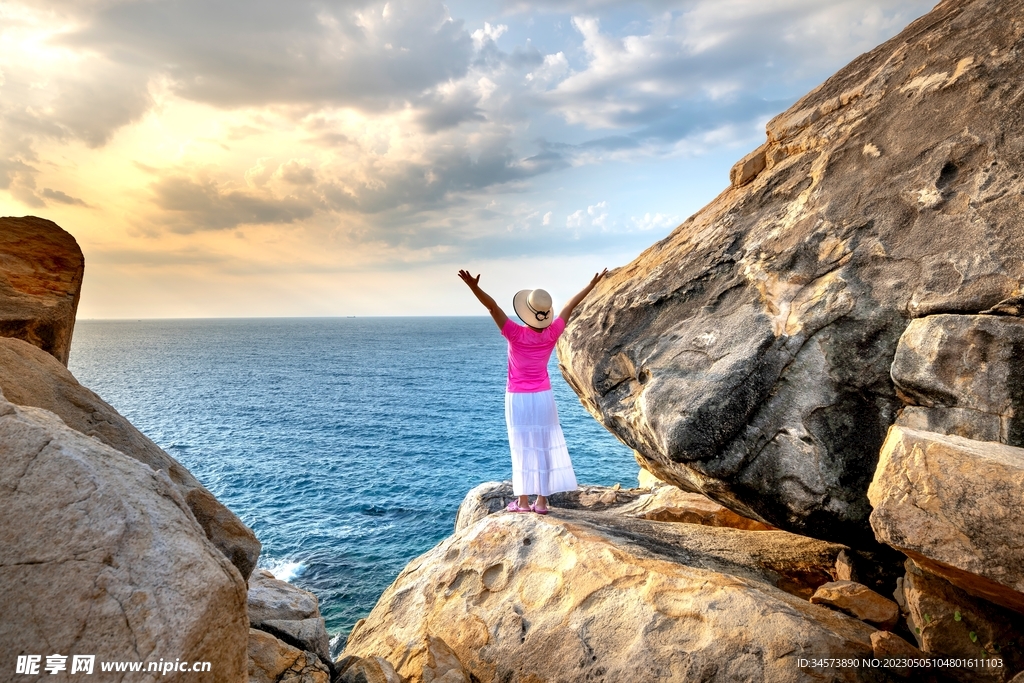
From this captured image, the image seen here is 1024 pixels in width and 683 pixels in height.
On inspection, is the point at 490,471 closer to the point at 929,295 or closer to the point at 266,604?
the point at 266,604

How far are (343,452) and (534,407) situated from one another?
34.2 m

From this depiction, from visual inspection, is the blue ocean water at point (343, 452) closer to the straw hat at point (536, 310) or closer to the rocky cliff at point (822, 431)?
the rocky cliff at point (822, 431)

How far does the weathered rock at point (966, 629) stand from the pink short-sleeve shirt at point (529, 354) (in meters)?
5.42

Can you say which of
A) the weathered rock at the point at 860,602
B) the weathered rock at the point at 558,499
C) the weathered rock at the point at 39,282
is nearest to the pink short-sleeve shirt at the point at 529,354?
the weathered rock at the point at 558,499

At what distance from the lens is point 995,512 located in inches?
195

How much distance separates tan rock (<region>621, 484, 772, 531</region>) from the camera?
33.1 ft

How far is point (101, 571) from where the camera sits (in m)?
3.93

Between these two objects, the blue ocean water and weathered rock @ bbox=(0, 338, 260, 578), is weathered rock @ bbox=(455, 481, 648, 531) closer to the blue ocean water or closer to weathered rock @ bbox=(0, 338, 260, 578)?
weathered rock @ bbox=(0, 338, 260, 578)

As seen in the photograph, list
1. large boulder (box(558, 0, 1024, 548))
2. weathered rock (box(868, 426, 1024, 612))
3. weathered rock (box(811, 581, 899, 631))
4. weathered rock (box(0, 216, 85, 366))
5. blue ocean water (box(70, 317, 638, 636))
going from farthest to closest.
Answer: blue ocean water (box(70, 317, 638, 636)) → weathered rock (box(0, 216, 85, 366)) → large boulder (box(558, 0, 1024, 548)) → weathered rock (box(811, 581, 899, 631)) → weathered rock (box(868, 426, 1024, 612))

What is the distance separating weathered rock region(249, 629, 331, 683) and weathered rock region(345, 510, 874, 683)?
135 centimetres

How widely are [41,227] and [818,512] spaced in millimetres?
12792

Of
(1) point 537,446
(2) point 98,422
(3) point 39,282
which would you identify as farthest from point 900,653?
(3) point 39,282

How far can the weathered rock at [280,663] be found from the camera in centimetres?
571

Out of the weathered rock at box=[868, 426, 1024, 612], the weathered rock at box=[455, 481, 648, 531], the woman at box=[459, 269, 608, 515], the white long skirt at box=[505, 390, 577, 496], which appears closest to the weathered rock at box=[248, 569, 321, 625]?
the woman at box=[459, 269, 608, 515]
